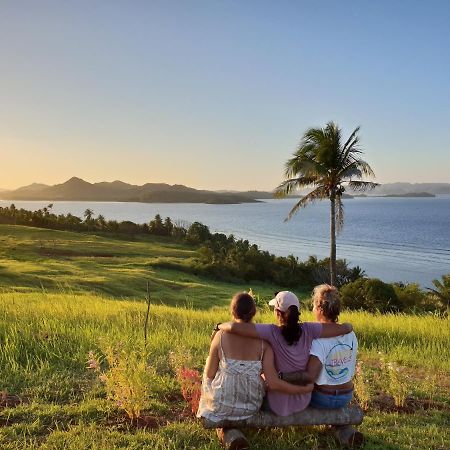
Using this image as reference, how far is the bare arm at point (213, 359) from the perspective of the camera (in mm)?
5469

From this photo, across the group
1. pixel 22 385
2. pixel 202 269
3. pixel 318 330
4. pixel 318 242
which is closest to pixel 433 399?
pixel 318 330

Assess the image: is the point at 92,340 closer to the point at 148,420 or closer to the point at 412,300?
the point at 148,420

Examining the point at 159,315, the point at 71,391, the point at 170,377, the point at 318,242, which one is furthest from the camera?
the point at 318,242

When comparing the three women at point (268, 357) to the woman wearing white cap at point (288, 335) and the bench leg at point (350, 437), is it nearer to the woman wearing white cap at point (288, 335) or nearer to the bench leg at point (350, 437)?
the woman wearing white cap at point (288, 335)

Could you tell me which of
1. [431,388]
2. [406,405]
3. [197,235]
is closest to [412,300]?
[431,388]

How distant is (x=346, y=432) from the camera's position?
225 inches

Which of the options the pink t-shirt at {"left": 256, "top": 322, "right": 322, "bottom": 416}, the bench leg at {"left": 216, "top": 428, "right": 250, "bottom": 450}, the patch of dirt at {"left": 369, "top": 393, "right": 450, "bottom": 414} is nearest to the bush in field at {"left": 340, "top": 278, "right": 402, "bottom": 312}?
the patch of dirt at {"left": 369, "top": 393, "right": 450, "bottom": 414}

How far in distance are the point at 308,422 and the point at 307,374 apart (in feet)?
1.69

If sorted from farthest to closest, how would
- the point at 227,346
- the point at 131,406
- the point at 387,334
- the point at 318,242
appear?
1. the point at 318,242
2. the point at 387,334
3. the point at 131,406
4. the point at 227,346

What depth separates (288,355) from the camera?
18.3ft

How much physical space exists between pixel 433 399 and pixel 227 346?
3.96 metres

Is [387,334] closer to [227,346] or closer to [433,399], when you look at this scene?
[433,399]

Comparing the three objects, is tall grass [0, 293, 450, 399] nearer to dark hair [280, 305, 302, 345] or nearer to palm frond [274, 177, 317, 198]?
dark hair [280, 305, 302, 345]

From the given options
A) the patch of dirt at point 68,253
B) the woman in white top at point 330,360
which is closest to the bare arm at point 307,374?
the woman in white top at point 330,360
